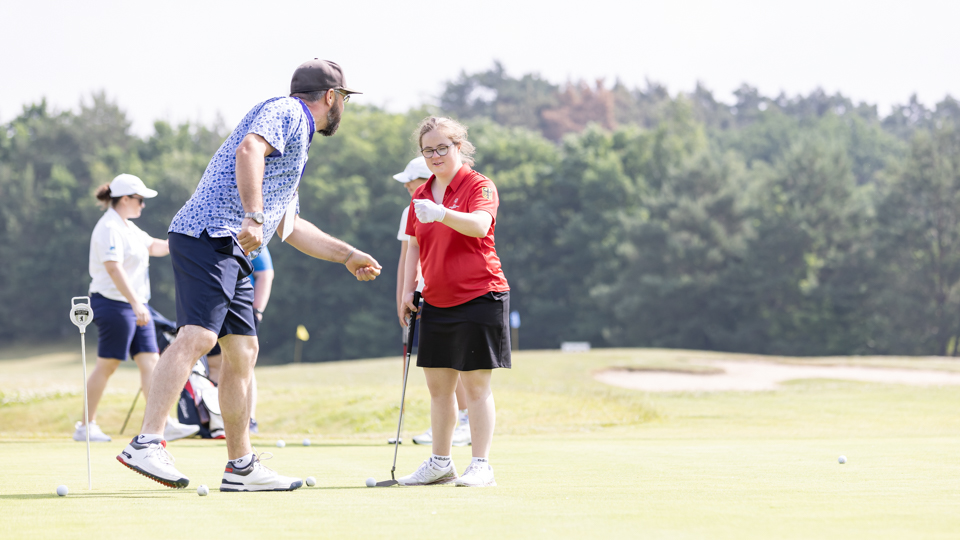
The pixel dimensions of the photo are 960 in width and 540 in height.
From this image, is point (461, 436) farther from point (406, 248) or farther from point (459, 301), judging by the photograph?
point (459, 301)

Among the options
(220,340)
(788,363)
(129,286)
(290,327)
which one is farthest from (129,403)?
(290,327)

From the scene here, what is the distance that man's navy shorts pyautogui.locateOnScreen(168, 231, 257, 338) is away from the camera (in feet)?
14.6

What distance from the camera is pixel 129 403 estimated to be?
12.3 m

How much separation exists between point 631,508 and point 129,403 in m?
10.0

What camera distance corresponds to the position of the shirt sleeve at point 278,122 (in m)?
4.49

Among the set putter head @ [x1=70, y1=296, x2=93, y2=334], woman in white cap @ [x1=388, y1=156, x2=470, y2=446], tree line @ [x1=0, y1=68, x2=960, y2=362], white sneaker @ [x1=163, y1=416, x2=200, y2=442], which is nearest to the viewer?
putter head @ [x1=70, y1=296, x2=93, y2=334]

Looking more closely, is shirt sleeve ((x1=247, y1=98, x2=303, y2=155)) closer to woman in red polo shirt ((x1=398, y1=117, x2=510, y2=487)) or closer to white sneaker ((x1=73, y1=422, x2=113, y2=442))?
woman in red polo shirt ((x1=398, y1=117, x2=510, y2=487))

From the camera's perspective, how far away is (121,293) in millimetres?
8180

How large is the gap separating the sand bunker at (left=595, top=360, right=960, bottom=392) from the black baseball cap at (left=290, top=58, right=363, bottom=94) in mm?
13221

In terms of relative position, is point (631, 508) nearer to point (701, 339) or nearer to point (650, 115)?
point (701, 339)

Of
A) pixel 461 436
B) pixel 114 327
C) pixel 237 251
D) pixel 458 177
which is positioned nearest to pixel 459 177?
pixel 458 177

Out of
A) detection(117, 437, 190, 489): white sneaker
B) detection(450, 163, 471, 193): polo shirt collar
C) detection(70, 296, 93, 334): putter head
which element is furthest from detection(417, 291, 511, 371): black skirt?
detection(70, 296, 93, 334): putter head

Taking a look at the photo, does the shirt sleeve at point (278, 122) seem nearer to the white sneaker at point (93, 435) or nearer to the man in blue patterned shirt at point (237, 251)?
the man in blue patterned shirt at point (237, 251)

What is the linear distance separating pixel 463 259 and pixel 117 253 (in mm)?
4282
